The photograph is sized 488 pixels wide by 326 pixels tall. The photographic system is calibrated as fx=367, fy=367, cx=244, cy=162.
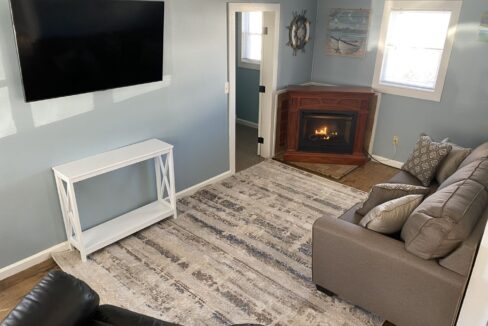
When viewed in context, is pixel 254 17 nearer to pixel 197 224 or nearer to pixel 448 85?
pixel 448 85

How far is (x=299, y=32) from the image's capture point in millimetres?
4902

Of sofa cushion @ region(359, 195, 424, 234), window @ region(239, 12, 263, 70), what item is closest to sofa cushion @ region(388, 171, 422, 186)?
sofa cushion @ region(359, 195, 424, 234)

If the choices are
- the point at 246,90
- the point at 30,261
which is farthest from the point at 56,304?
the point at 246,90

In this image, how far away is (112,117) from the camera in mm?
3178

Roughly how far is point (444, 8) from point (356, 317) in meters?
3.43

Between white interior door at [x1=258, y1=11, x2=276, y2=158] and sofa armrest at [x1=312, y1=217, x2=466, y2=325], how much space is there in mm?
2649

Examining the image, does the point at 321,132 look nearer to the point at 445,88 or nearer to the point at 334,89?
the point at 334,89

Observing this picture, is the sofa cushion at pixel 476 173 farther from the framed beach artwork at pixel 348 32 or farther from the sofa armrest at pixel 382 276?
the framed beach artwork at pixel 348 32

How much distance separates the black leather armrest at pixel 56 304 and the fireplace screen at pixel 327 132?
12.1 ft

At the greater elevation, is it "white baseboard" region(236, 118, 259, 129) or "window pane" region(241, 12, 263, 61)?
"window pane" region(241, 12, 263, 61)

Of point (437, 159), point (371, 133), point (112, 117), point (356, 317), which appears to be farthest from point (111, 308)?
point (371, 133)

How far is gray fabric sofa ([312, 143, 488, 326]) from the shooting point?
200cm

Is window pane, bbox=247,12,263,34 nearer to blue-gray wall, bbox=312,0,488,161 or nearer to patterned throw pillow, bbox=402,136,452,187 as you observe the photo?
blue-gray wall, bbox=312,0,488,161

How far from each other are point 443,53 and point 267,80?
2.05 m
